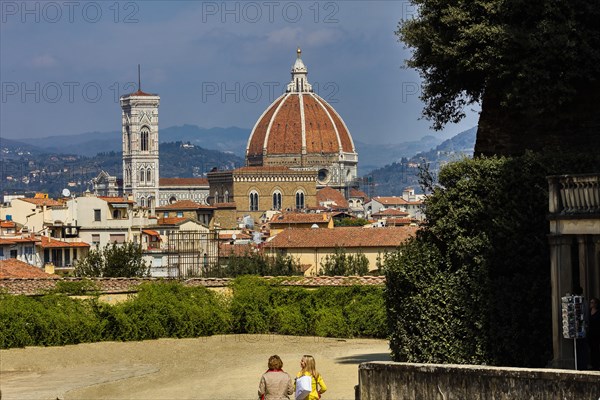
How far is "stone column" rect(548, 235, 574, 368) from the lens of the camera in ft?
61.6

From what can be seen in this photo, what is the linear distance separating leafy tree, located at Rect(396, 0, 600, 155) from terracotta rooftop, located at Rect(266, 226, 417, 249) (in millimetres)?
49033

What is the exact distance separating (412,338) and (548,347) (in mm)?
2566

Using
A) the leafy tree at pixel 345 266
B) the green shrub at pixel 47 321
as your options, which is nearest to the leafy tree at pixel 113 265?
the leafy tree at pixel 345 266

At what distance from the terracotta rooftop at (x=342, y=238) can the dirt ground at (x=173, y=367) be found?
37.5 metres

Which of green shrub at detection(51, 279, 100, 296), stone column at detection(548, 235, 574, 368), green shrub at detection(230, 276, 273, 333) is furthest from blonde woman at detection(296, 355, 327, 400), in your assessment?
green shrub at detection(51, 279, 100, 296)

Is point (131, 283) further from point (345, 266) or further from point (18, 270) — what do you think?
point (345, 266)

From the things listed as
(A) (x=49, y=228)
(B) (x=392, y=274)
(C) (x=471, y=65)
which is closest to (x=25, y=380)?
(B) (x=392, y=274)

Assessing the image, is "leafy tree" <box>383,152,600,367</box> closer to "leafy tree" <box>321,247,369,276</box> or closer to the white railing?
the white railing

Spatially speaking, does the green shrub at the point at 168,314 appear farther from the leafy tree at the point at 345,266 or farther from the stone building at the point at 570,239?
the leafy tree at the point at 345,266

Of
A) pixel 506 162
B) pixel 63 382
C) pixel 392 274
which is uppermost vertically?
pixel 506 162

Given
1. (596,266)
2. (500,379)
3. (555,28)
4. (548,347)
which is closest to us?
(500,379)

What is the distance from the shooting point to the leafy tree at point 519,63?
2234 cm

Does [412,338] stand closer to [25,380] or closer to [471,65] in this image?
[471,65]

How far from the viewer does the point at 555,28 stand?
2222cm
